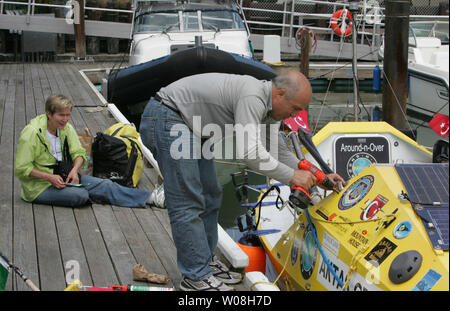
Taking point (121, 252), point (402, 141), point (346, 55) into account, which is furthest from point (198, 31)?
point (121, 252)

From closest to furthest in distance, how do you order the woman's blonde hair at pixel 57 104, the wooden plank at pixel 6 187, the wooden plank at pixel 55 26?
the wooden plank at pixel 6 187 < the woman's blonde hair at pixel 57 104 < the wooden plank at pixel 55 26

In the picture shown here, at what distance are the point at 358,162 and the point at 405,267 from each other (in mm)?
2498

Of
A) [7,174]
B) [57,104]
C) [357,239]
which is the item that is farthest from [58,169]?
[357,239]

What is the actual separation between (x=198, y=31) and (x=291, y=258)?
8.30 meters

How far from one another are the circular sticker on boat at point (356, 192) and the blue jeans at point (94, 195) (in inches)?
81.7

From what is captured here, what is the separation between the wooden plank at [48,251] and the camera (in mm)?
3918

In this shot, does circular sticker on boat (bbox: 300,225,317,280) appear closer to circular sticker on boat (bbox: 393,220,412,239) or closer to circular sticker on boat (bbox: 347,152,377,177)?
circular sticker on boat (bbox: 393,220,412,239)

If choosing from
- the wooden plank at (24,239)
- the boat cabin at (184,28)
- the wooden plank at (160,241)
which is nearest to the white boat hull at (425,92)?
the boat cabin at (184,28)

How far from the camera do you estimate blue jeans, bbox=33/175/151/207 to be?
5258 mm

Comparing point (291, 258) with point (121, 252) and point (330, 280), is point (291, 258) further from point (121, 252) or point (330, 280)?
point (121, 252)

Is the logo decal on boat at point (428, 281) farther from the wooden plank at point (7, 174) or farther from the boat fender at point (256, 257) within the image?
the wooden plank at point (7, 174)

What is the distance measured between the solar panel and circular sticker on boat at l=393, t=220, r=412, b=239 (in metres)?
0.08

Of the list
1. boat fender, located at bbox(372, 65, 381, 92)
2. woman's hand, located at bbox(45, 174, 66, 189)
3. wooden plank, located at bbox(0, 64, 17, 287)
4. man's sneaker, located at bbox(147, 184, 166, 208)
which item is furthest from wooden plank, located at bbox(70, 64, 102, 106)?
woman's hand, located at bbox(45, 174, 66, 189)

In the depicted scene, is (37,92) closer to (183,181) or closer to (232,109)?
(183,181)
